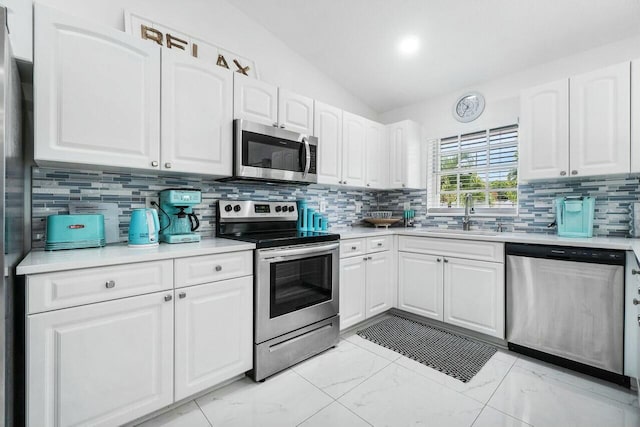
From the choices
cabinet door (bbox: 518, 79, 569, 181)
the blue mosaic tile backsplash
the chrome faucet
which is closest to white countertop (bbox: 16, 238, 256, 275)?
the blue mosaic tile backsplash

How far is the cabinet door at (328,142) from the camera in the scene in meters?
2.79

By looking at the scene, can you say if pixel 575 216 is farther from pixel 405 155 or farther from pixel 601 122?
pixel 405 155

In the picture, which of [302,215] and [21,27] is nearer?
[21,27]

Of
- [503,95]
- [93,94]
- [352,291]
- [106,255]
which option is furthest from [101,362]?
[503,95]

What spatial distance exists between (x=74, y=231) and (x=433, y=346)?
2.64 m

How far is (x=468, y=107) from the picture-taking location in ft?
10.6

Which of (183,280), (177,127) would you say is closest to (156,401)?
(183,280)

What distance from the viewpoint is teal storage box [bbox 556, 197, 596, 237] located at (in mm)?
2303

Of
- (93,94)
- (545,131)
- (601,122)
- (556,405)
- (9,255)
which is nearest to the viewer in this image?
(9,255)

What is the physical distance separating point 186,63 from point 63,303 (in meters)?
1.53

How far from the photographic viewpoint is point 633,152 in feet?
6.93

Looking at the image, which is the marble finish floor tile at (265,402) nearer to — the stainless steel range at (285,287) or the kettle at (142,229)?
the stainless steel range at (285,287)

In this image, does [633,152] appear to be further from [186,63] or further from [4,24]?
[4,24]

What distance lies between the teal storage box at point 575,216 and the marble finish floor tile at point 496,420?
1554 mm
